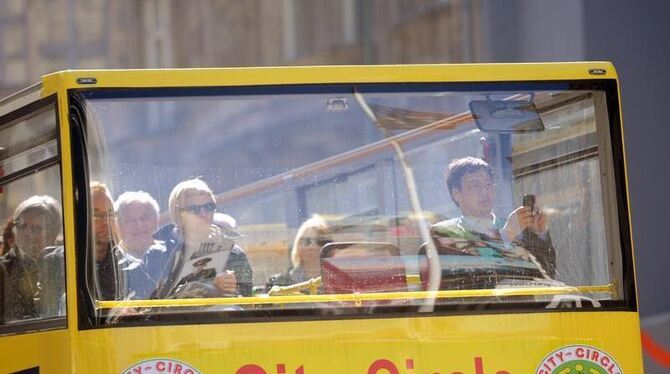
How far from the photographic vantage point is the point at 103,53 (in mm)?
23500

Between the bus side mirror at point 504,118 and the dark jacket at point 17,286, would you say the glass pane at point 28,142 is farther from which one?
the bus side mirror at point 504,118

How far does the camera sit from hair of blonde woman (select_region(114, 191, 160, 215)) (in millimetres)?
5723

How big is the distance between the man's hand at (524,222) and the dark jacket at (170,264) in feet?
3.60

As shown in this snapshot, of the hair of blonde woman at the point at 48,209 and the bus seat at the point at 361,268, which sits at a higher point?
the hair of blonde woman at the point at 48,209

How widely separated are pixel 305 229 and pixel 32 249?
120cm

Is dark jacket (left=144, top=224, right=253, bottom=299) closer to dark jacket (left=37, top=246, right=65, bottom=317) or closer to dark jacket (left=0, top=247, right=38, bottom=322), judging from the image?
dark jacket (left=37, top=246, right=65, bottom=317)

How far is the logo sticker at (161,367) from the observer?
18.0 feet

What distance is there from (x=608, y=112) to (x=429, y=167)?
789mm

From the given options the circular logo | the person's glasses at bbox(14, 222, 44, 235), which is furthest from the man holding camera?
the person's glasses at bbox(14, 222, 44, 235)

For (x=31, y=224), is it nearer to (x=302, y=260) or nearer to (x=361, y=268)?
(x=302, y=260)

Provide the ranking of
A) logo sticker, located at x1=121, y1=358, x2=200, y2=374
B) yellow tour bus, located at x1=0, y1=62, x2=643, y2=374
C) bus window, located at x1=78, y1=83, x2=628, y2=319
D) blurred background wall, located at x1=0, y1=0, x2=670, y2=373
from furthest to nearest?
blurred background wall, located at x1=0, y1=0, x2=670, y2=373 → bus window, located at x1=78, y1=83, x2=628, y2=319 → yellow tour bus, located at x1=0, y1=62, x2=643, y2=374 → logo sticker, located at x1=121, y1=358, x2=200, y2=374

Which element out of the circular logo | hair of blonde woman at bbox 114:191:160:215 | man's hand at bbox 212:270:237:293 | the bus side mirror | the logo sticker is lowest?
the circular logo

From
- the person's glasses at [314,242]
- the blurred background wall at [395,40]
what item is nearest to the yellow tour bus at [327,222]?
the person's glasses at [314,242]

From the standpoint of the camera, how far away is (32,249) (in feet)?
19.7
